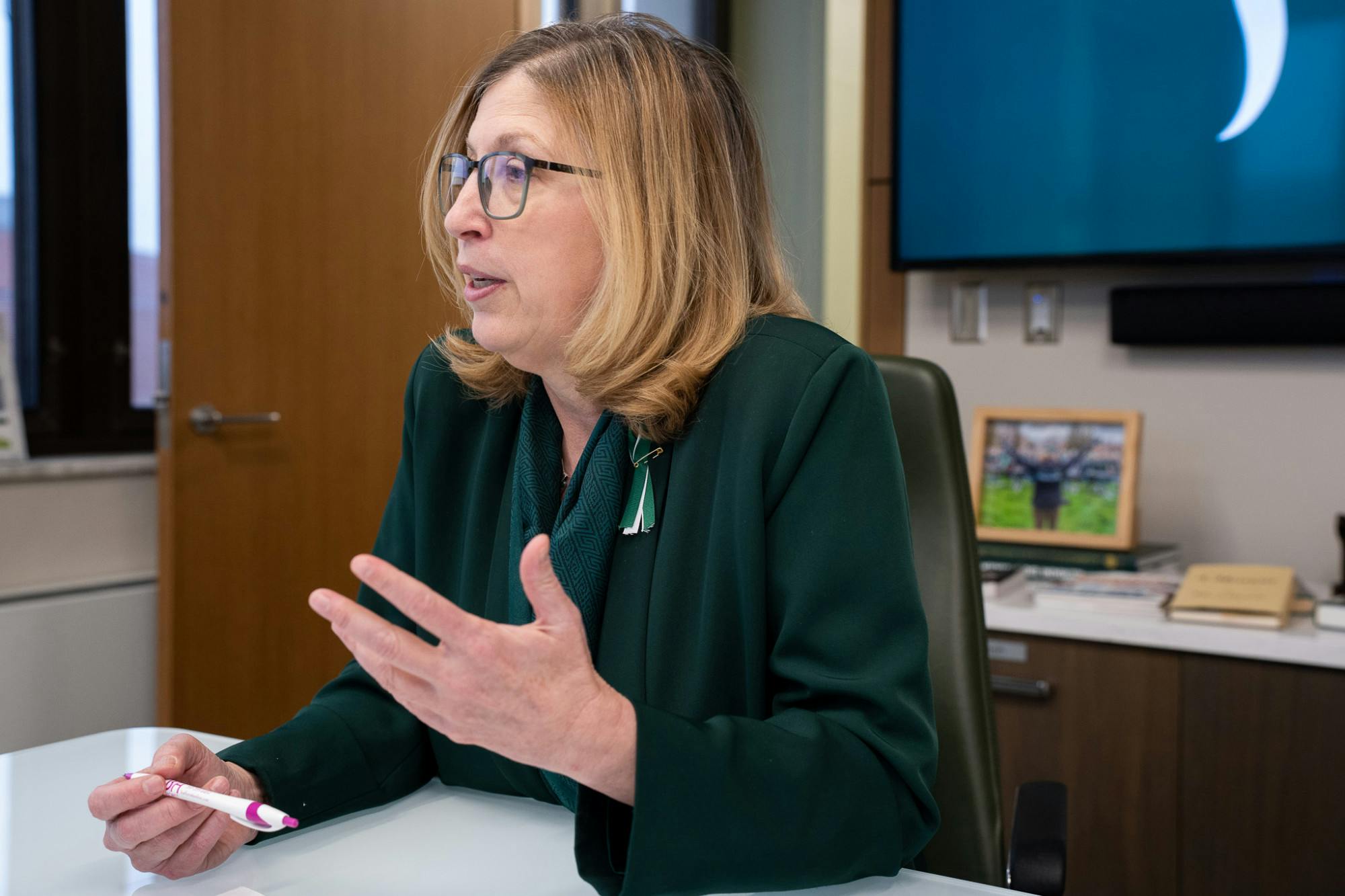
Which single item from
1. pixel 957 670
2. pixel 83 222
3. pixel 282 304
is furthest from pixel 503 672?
pixel 83 222

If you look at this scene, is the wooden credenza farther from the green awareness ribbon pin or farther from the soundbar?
the green awareness ribbon pin

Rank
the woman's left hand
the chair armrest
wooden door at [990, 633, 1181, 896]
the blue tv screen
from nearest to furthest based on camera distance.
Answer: the woman's left hand
the chair armrest
wooden door at [990, 633, 1181, 896]
the blue tv screen

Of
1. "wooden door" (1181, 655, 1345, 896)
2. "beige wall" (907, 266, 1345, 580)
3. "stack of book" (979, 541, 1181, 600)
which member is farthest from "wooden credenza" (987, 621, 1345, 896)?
"beige wall" (907, 266, 1345, 580)

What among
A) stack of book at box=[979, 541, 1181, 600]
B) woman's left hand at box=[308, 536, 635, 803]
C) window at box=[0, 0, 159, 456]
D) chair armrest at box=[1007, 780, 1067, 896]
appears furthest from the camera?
window at box=[0, 0, 159, 456]

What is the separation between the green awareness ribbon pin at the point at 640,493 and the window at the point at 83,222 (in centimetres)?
182

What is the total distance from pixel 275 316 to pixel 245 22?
573 millimetres

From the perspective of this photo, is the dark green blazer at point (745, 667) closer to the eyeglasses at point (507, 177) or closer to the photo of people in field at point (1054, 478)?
the eyeglasses at point (507, 177)

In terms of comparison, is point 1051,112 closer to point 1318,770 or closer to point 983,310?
point 983,310

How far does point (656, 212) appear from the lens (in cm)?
101

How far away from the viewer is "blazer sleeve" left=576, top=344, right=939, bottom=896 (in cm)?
72

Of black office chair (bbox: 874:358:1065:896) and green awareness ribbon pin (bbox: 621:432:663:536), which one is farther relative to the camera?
black office chair (bbox: 874:358:1065:896)

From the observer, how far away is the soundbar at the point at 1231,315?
2.19m

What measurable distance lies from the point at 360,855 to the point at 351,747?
13 centimetres

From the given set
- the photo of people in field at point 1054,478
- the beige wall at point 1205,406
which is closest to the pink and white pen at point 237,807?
the photo of people in field at point 1054,478
